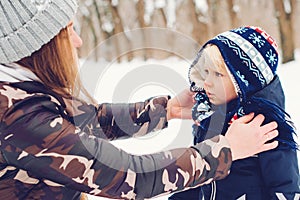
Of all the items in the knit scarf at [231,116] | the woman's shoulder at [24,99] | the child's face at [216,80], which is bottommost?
the knit scarf at [231,116]

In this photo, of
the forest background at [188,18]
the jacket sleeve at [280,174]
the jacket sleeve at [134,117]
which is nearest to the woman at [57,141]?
the jacket sleeve at [280,174]

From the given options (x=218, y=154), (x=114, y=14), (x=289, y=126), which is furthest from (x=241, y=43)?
(x=114, y=14)

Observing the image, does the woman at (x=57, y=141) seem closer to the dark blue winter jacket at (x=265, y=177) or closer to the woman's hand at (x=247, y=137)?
the woman's hand at (x=247, y=137)

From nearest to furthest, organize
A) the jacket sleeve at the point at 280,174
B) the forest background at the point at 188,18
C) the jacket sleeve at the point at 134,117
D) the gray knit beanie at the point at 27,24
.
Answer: the gray knit beanie at the point at 27,24, the jacket sleeve at the point at 280,174, the jacket sleeve at the point at 134,117, the forest background at the point at 188,18

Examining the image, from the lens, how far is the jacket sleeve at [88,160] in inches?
33.9

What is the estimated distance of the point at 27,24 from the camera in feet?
2.80

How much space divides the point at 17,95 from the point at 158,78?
702mm

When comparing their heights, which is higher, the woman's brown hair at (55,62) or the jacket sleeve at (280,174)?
the woman's brown hair at (55,62)

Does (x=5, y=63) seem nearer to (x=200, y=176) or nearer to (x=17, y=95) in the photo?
(x=17, y=95)

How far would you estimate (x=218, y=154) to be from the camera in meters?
0.97

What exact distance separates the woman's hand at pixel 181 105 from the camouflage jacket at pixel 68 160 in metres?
0.40

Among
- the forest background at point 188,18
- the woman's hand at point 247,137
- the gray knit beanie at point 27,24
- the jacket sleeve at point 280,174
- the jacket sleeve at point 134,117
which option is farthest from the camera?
the forest background at point 188,18

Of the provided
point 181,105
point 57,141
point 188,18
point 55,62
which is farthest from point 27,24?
point 188,18

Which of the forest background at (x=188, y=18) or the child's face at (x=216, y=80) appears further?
the forest background at (x=188, y=18)
